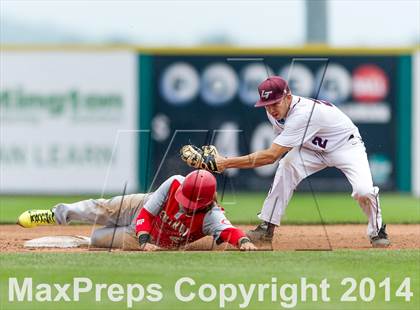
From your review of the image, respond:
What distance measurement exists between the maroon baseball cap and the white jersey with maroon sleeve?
0.28 meters

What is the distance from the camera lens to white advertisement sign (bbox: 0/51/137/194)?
2059 centimetres

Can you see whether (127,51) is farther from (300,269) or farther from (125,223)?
(300,269)

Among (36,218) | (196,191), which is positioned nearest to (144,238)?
(196,191)

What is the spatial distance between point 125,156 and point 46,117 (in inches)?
71.3

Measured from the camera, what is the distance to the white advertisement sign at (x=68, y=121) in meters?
20.6

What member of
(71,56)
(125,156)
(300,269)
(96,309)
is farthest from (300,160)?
(71,56)

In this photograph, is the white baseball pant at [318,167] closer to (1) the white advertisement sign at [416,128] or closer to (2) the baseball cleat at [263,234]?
(2) the baseball cleat at [263,234]

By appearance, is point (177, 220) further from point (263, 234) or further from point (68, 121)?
point (68, 121)

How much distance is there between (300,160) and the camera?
1070cm

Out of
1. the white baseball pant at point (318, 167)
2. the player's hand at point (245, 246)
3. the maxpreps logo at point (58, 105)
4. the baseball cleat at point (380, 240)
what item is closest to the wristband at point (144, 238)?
the player's hand at point (245, 246)

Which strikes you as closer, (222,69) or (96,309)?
(96,309)

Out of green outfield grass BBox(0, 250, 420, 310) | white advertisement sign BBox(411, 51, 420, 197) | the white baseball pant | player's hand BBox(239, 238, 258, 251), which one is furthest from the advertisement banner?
green outfield grass BBox(0, 250, 420, 310)

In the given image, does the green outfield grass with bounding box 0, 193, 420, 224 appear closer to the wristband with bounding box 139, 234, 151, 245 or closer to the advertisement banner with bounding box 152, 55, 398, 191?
the advertisement banner with bounding box 152, 55, 398, 191

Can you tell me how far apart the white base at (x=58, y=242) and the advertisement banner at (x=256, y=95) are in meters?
10.1
